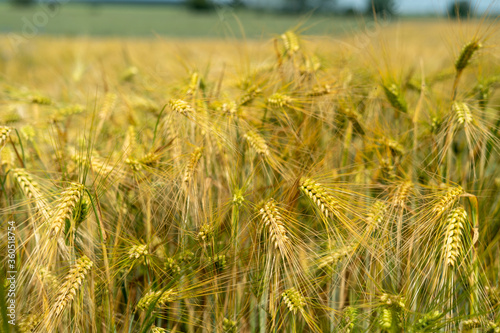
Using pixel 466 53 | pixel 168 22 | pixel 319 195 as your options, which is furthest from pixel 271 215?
pixel 168 22

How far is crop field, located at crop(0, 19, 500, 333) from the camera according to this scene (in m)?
1.09

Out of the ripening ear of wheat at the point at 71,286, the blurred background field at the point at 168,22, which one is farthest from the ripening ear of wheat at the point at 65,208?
the blurred background field at the point at 168,22

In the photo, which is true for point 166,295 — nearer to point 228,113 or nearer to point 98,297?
point 98,297

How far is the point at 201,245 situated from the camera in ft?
3.79

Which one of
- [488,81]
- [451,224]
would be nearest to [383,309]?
[451,224]

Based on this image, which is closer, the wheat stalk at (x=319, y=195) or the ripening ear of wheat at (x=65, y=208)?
the ripening ear of wheat at (x=65, y=208)

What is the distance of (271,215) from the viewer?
3.57 ft

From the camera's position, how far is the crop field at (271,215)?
109 centimetres

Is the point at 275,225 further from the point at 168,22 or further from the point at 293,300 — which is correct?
the point at 168,22

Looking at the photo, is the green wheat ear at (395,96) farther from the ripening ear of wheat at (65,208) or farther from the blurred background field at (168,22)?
the ripening ear of wheat at (65,208)

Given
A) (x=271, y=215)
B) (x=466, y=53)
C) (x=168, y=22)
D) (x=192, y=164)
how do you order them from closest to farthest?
1. (x=271, y=215)
2. (x=192, y=164)
3. (x=466, y=53)
4. (x=168, y=22)

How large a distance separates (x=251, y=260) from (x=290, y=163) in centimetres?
39

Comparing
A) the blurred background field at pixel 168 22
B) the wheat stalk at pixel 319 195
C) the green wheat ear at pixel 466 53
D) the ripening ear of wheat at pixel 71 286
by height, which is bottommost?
the ripening ear of wheat at pixel 71 286

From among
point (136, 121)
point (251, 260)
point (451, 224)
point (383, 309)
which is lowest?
point (383, 309)
